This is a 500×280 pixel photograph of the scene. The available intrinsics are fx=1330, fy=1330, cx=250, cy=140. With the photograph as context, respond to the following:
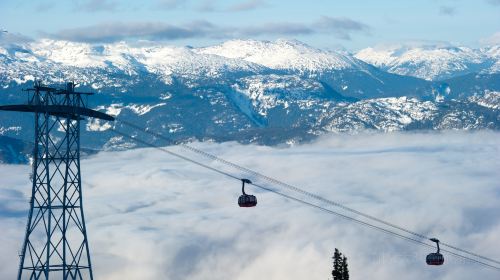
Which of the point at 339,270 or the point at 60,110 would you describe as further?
the point at 339,270

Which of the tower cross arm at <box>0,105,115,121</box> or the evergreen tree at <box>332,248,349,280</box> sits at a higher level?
the tower cross arm at <box>0,105,115,121</box>

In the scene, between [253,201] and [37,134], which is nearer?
[37,134]

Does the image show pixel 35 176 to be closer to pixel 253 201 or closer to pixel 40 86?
pixel 40 86

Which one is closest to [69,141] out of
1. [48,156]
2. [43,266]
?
[48,156]

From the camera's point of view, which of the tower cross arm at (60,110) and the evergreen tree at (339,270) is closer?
the tower cross arm at (60,110)

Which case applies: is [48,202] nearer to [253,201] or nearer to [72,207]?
[72,207]

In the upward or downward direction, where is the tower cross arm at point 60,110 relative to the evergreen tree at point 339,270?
upward

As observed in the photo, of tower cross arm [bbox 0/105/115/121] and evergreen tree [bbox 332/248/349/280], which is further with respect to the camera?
evergreen tree [bbox 332/248/349/280]

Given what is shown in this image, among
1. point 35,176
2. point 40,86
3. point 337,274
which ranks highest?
point 40,86

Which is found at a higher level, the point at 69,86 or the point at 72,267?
the point at 69,86

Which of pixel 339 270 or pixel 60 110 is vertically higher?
pixel 60 110
